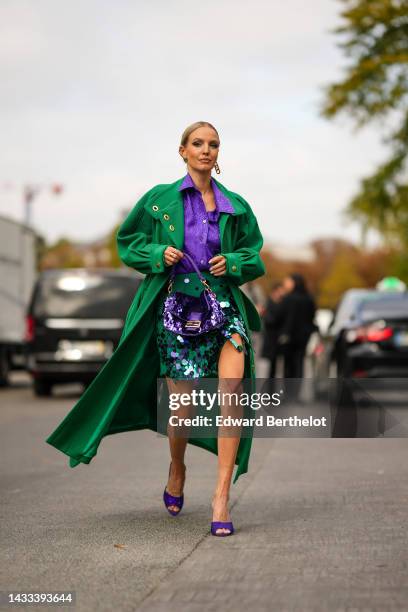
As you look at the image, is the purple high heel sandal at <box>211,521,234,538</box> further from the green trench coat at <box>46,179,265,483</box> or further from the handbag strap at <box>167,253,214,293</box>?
the handbag strap at <box>167,253,214,293</box>

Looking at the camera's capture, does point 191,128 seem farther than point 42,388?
No

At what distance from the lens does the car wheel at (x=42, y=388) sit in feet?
63.0

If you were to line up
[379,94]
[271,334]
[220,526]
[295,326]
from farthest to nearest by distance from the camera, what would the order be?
[379,94] → [271,334] → [295,326] → [220,526]

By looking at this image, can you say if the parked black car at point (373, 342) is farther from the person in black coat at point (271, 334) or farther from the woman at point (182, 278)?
the woman at point (182, 278)

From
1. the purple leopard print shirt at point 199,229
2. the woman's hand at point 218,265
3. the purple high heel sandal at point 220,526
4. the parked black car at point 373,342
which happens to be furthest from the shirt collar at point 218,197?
the parked black car at point 373,342

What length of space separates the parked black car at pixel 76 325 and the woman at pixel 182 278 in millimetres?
11634

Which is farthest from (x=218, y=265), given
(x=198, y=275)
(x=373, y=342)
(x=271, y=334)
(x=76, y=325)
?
(x=76, y=325)

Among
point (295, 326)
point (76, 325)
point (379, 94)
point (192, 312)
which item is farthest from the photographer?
point (379, 94)

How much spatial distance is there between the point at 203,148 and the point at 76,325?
480 inches

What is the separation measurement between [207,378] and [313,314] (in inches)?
449

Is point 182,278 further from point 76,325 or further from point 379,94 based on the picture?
point 379,94

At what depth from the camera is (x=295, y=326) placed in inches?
698

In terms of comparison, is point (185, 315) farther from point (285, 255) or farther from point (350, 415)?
point (285, 255)

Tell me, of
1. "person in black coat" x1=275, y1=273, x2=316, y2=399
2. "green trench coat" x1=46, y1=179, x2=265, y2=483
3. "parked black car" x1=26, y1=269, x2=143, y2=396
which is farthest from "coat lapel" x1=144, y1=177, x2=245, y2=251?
"parked black car" x1=26, y1=269, x2=143, y2=396
